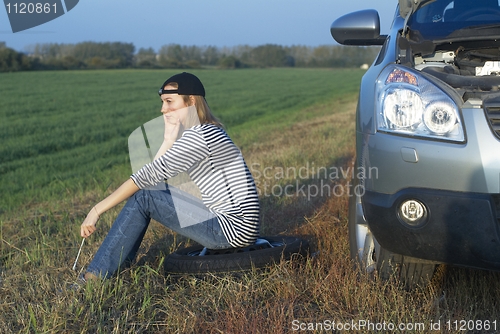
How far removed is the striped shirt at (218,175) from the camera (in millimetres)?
3566

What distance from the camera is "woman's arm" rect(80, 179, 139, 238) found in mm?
3396

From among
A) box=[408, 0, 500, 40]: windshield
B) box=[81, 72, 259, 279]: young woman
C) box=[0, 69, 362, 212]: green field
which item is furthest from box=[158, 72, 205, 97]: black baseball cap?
box=[0, 69, 362, 212]: green field

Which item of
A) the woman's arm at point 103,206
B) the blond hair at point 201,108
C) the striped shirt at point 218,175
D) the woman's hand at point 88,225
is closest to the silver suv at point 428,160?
the striped shirt at point 218,175

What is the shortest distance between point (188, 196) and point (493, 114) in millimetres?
1887

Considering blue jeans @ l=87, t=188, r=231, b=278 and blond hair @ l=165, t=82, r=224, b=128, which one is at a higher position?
blond hair @ l=165, t=82, r=224, b=128

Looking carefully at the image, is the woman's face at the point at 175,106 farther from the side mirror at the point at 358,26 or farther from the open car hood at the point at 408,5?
the open car hood at the point at 408,5

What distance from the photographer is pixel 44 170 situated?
9.97 metres

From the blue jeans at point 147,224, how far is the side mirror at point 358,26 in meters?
1.46

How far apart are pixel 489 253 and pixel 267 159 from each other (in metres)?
5.54

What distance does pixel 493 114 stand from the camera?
8.66 feet

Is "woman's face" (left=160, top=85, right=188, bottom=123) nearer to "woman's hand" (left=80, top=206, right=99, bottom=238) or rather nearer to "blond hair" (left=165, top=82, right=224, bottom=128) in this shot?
"blond hair" (left=165, top=82, right=224, bottom=128)

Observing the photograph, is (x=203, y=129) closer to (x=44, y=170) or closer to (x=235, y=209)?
Result: (x=235, y=209)

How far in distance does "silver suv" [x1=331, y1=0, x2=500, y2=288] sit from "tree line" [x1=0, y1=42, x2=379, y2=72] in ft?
161

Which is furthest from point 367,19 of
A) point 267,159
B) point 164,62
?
point 164,62
